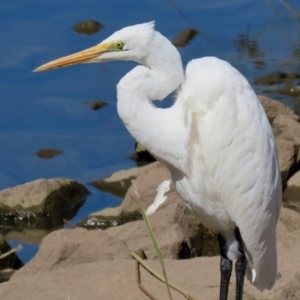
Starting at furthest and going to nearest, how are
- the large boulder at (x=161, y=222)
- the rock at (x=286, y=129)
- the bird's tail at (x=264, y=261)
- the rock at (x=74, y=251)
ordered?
1. the rock at (x=286, y=129)
2. the large boulder at (x=161, y=222)
3. the rock at (x=74, y=251)
4. the bird's tail at (x=264, y=261)

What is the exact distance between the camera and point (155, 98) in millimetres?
4516

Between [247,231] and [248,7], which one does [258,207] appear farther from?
[248,7]

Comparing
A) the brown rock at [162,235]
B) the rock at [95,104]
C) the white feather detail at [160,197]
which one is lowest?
the rock at [95,104]

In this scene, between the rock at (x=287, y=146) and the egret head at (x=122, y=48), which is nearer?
the egret head at (x=122, y=48)

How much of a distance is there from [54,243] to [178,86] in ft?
6.39

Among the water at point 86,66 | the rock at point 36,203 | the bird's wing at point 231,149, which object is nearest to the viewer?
the bird's wing at point 231,149

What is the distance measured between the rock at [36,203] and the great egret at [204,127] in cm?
308

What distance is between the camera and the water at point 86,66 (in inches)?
354

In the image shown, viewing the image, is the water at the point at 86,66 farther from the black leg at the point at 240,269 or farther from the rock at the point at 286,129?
the black leg at the point at 240,269

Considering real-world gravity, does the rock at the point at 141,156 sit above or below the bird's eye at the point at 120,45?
below

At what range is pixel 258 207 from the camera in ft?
15.4

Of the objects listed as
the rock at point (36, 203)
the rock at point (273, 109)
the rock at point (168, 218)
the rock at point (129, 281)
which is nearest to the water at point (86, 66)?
the rock at point (36, 203)

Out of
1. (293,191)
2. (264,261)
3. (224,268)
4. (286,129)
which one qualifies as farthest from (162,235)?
(286,129)

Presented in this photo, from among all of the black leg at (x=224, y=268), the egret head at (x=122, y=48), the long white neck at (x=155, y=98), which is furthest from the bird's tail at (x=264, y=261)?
the egret head at (x=122, y=48)
